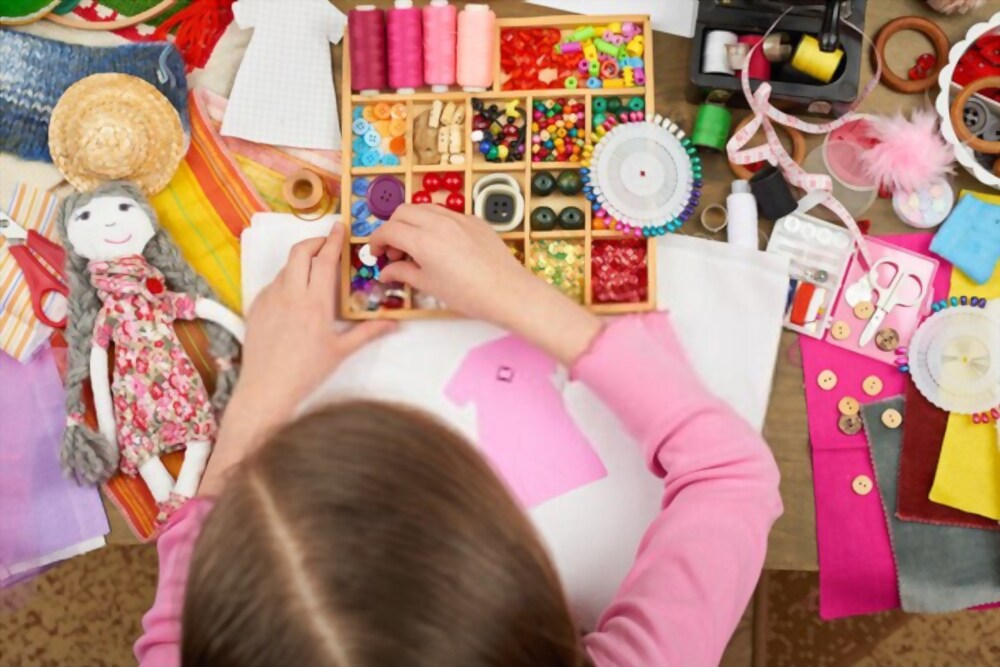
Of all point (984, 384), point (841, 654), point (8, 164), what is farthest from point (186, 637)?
point (841, 654)

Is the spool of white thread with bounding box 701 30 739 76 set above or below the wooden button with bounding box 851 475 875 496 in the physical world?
above

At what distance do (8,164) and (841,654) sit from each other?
1.32 meters

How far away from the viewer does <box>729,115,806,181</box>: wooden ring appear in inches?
31.1

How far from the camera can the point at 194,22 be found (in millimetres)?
845

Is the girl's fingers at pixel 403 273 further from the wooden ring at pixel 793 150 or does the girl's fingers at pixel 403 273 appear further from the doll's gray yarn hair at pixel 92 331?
the wooden ring at pixel 793 150

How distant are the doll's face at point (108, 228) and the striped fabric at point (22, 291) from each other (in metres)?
0.07

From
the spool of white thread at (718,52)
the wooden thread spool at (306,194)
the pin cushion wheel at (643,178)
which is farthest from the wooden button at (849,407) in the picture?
the wooden thread spool at (306,194)

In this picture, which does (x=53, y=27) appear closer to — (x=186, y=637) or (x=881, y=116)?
(x=186, y=637)

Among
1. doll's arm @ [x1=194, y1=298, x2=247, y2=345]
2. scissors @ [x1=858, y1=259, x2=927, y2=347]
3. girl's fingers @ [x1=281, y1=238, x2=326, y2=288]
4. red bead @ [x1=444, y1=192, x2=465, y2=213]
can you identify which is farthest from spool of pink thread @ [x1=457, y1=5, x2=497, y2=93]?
scissors @ [x1=858, y1=259, x2=927, y2=347]

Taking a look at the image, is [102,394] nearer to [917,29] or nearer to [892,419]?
[892,419]

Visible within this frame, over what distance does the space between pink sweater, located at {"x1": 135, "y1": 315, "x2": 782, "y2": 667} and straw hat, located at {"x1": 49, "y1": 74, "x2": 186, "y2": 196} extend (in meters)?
0.34

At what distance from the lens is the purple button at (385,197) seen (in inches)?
31.2

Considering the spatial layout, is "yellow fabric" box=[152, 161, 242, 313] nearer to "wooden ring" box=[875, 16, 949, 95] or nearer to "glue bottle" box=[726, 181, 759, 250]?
"glue bottle" box=[726, 181, 759, 250]

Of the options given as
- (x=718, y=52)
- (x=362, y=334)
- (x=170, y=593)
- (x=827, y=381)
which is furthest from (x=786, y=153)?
(x=170, y=593)
